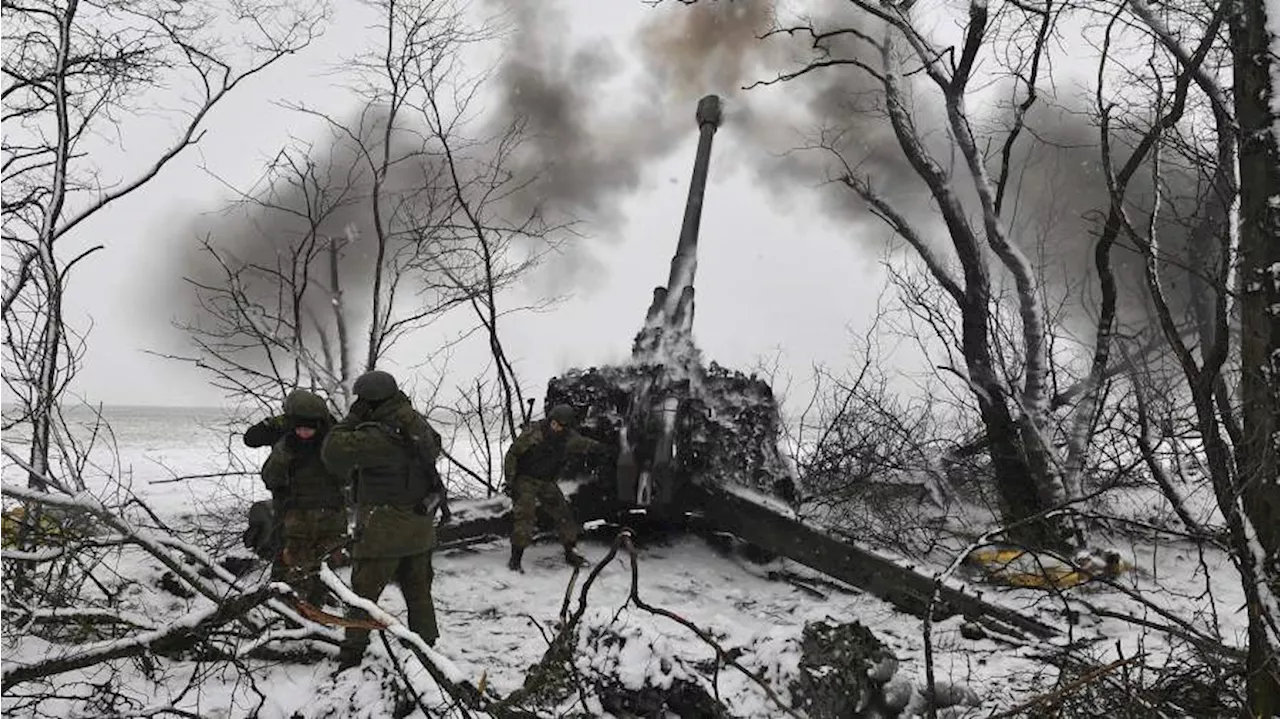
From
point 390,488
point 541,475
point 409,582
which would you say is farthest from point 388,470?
point 541,475

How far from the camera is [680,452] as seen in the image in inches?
278

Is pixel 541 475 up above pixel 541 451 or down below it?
below

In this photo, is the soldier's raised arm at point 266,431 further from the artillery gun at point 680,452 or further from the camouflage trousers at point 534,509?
the camouflage trousers at point 534,509

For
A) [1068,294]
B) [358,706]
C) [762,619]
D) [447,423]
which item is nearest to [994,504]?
[1068,294]

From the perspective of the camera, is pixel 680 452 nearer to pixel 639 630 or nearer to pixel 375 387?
pixel 375 387

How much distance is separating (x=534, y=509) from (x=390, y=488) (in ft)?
6.88

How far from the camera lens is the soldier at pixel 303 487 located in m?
5.51

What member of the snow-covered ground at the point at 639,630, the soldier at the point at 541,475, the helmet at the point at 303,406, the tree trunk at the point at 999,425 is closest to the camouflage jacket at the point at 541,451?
the soldier at the point at 541,475

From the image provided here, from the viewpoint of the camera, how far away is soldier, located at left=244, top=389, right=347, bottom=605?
18.1ft

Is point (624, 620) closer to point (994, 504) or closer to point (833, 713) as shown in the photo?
point (833, 713)

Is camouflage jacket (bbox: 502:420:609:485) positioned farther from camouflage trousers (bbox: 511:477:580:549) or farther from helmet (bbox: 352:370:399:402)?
helmet (bbox: 352:370:399:402)

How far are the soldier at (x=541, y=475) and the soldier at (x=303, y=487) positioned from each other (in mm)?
1489

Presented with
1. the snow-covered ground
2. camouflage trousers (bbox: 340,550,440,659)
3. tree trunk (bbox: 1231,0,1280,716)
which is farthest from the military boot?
tree trunk (bbox: 1231,0,1280,716)

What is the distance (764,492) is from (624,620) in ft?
10.8
